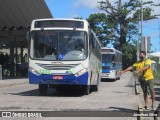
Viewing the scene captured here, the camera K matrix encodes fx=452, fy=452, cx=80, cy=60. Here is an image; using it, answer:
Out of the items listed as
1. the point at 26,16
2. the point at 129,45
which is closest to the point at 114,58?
the point at 26,16

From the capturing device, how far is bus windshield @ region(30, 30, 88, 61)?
2019cm

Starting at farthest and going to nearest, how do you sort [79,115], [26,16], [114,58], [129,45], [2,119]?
[129,45] → [26,16] → [114,58] → [79,115] → [2,119]

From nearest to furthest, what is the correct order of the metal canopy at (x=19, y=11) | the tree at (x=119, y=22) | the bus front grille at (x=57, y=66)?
the bus front grille at (x=57, y=66) → the metal canopy at (x=19, y=11) → the tree at (x=119, y=22)

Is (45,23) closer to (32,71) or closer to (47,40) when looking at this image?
(47,40)

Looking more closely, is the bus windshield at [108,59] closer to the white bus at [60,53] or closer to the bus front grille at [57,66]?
the white bus at [60,53]

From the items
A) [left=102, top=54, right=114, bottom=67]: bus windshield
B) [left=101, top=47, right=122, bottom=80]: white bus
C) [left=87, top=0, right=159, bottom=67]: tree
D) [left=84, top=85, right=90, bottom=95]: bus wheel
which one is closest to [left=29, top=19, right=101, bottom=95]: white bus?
[left=84, top=85, right=90, bottom=95]: bus wheel

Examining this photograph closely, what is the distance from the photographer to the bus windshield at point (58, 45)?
20188 mm

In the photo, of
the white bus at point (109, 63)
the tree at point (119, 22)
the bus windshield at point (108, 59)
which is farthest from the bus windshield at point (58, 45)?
the tree at point (119, 22)

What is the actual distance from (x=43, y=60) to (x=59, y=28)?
1.63 meters

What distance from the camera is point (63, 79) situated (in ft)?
65.9

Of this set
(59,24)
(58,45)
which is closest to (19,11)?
(59,24)

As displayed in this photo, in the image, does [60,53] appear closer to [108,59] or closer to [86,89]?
[86,89]

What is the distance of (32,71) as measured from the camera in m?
20.2

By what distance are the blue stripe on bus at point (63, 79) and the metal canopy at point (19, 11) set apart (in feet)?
74.3
